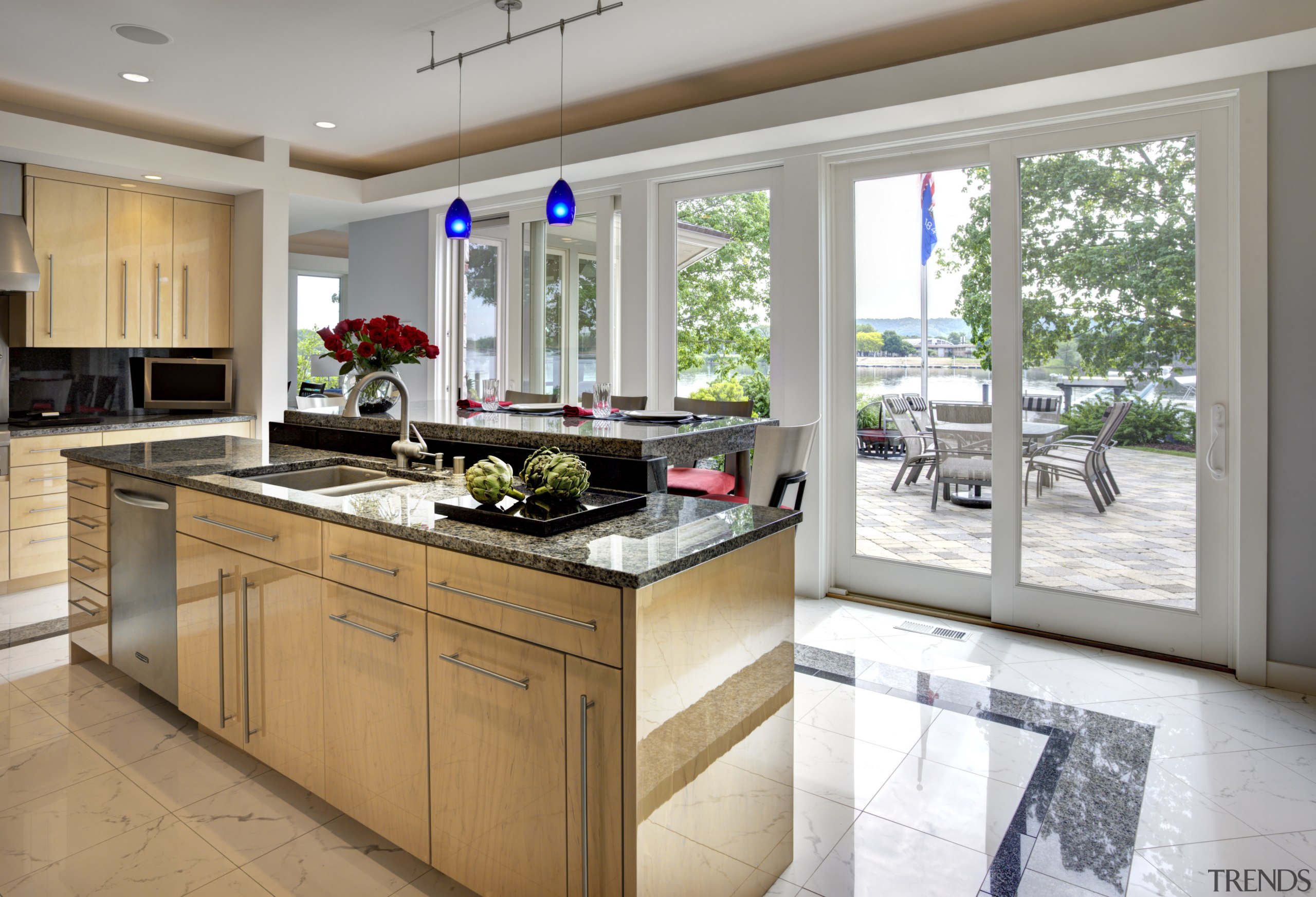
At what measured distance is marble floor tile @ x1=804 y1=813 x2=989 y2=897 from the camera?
1870 millimetres

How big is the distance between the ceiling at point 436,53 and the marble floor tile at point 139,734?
2.83 m

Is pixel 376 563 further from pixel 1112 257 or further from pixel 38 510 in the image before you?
pixel 38 510

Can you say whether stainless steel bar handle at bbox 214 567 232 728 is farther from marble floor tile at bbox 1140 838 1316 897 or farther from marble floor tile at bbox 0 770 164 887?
marble floor tile at bbox 1140 838 1316 897

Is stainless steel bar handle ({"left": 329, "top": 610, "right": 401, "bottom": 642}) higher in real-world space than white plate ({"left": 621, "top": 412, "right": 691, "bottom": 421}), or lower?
lower

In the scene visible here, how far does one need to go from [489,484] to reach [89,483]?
6.89ft

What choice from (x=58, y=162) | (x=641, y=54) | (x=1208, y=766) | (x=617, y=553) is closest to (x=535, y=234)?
(x=641, y=54)

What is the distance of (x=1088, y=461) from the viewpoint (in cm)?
356

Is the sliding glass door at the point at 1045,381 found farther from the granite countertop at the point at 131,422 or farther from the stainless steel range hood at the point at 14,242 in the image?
the stainless steel range hood at the point at 14,242

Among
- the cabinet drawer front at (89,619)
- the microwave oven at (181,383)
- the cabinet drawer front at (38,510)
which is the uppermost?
the microwave oven at (181,383)

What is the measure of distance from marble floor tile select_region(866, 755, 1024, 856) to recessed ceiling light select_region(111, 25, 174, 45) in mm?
4296

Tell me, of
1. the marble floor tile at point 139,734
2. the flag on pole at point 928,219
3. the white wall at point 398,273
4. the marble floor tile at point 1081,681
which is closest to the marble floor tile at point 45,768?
the marble floor tile at point 139,734

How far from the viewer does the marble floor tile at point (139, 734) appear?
2.52 metres

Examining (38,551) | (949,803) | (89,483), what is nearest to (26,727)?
(89,483)

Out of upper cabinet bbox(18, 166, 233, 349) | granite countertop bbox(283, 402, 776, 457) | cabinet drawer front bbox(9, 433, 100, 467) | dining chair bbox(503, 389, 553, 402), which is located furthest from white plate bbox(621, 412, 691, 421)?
upper cabinet bbox(18, 166, 233, 349)
